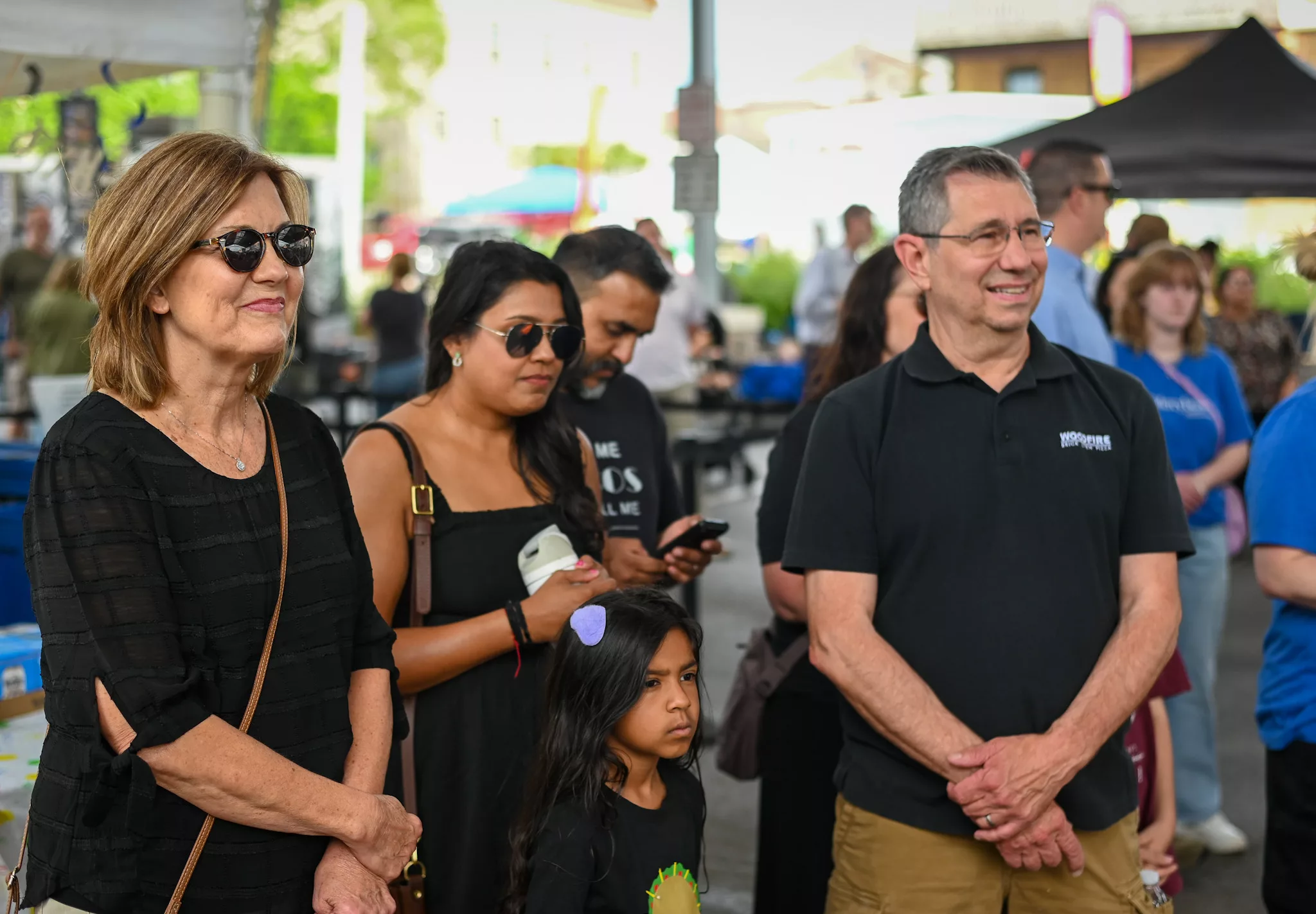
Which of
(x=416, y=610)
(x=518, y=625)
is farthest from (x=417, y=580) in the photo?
(x=518, y=625)

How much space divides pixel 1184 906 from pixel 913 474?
2877 mm

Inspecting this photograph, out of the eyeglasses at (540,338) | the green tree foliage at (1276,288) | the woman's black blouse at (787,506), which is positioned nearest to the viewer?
the eyeglasses at (540,338)

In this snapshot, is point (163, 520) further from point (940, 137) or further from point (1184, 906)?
point (940, 137)

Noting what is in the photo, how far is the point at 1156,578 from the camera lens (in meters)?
2.79

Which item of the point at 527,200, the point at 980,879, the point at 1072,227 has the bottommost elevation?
the point at 980,879

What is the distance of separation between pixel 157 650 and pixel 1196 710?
14.2 ft

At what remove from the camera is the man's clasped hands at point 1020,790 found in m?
2.60

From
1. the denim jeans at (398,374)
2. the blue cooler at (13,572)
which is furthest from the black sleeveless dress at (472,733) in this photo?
the denim jeans at (398,374)

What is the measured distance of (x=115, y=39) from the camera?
500 centimetres

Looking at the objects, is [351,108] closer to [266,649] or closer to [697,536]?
[697,536]

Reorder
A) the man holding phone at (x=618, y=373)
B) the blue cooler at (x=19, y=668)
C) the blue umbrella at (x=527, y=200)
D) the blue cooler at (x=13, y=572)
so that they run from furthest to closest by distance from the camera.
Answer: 1. the blue umbrella at (x=527, y=200)
2. the blue cooler at (x=13, y=572)
3. the man holding phone at (x=618, y=373)
4. the blue cooler at (x=19, y=668)

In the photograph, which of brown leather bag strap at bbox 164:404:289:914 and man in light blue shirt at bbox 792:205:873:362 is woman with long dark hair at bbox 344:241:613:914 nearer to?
brown leather bag strap at bbox 164:404:289:914

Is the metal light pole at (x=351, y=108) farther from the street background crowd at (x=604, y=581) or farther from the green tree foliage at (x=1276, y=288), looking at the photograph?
the street background crowd at (x=604, y=581)

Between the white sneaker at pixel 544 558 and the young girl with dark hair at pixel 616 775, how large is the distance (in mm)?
174
